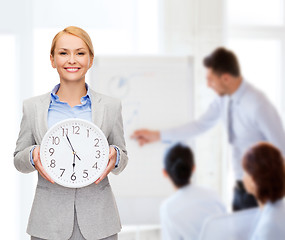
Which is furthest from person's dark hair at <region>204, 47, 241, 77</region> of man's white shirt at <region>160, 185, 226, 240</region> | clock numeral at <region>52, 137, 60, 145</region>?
clock numeral at <region>52, 137, 60, 145</region>

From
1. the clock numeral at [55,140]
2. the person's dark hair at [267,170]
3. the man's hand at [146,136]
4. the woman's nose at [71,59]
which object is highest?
the woman's nose at [71,59]

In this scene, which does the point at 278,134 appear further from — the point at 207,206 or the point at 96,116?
the point at 96,116

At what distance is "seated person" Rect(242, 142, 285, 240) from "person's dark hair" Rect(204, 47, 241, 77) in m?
0.45

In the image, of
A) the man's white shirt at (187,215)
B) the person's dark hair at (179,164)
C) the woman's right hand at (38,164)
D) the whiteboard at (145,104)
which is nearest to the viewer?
the woman's right hand at (38,164)

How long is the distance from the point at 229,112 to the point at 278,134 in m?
0.29

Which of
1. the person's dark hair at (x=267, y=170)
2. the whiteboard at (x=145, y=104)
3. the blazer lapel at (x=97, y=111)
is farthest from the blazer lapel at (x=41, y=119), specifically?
the person's dark hair at (x=267, y=170)

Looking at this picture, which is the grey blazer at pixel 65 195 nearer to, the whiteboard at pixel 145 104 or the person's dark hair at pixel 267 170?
the whiteboard at pixel 145 104

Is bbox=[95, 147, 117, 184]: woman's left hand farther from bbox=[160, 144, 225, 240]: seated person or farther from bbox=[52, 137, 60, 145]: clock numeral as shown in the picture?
bbox=[160, 144, 225, 240]: seated person

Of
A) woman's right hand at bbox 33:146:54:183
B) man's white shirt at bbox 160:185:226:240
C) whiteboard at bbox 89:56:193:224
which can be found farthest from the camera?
man's white shirt at bbox 160:185:226:240

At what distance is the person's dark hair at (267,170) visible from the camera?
2.45 metres

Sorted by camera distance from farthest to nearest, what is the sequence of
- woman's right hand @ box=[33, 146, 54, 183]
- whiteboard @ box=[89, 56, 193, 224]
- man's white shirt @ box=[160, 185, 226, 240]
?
man's white shirt @ box=[160, 185, 226, 240], whiteboard @ box=[89, 56, 193, 224], woman's right hand @ box=[33, 146, 54, 183]

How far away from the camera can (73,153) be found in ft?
3.46

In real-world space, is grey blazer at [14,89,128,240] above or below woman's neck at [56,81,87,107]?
below

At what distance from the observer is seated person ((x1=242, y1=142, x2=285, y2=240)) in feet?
8.01
